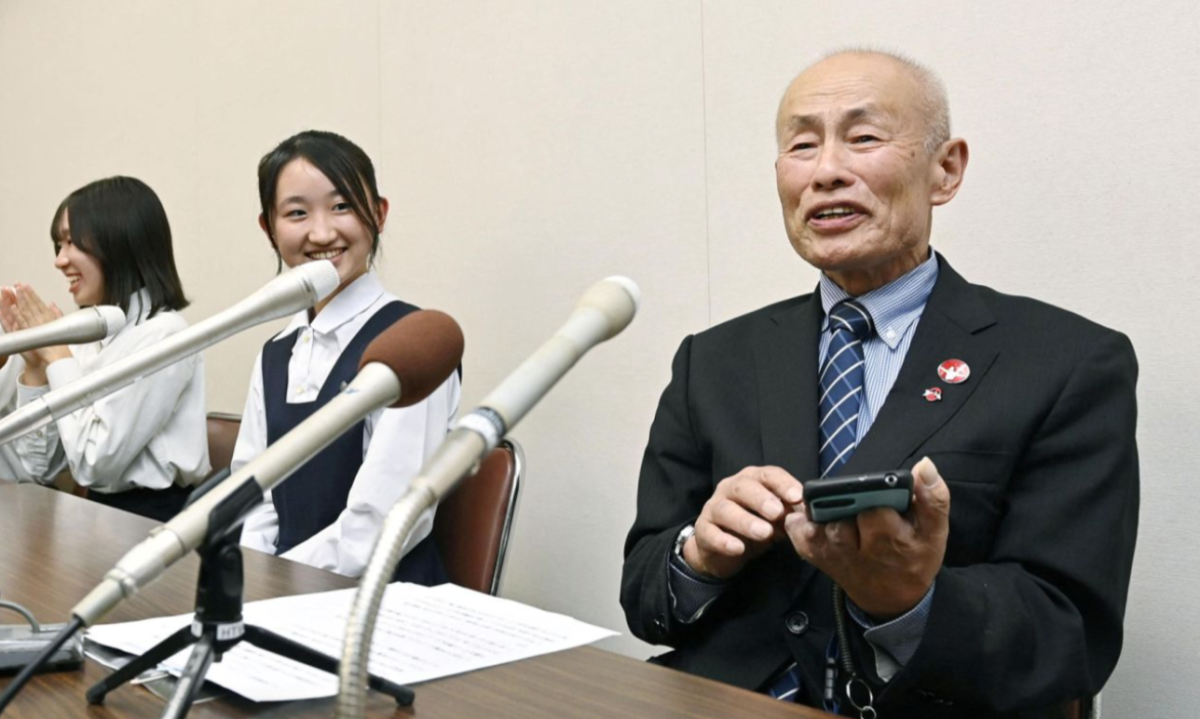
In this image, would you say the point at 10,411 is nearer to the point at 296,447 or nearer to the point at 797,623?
the point at 797,623

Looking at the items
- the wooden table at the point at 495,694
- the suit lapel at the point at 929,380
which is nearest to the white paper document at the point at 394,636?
the wooden table at the point at 495,694

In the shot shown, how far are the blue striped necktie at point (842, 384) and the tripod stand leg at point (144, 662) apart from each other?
2.53 feet

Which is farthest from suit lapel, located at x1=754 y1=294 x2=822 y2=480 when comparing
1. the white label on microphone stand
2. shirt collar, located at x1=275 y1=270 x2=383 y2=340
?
shirt collar, located at x1=275 y1=270 x2=383 y2=340

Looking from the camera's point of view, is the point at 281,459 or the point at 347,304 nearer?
the point at 281,459

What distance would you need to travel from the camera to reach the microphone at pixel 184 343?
78 cm

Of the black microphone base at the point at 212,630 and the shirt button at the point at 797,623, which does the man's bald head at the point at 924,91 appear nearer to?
the shirt button at the point at 797,623

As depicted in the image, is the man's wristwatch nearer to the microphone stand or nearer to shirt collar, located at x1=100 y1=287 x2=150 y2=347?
the microphone stand

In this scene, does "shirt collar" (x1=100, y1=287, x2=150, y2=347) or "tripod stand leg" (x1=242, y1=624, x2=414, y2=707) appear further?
"shirt collar" (x1=100, y1=287, x2=150, y2=347)

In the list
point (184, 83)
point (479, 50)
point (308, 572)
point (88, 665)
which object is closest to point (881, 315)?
point (308, 572)

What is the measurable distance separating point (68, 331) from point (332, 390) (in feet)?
3.34

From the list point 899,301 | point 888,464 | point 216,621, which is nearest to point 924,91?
point 899,301

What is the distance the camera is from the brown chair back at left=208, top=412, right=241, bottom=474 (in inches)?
106

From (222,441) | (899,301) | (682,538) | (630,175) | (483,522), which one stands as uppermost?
(630,175)

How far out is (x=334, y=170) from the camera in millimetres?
2162
